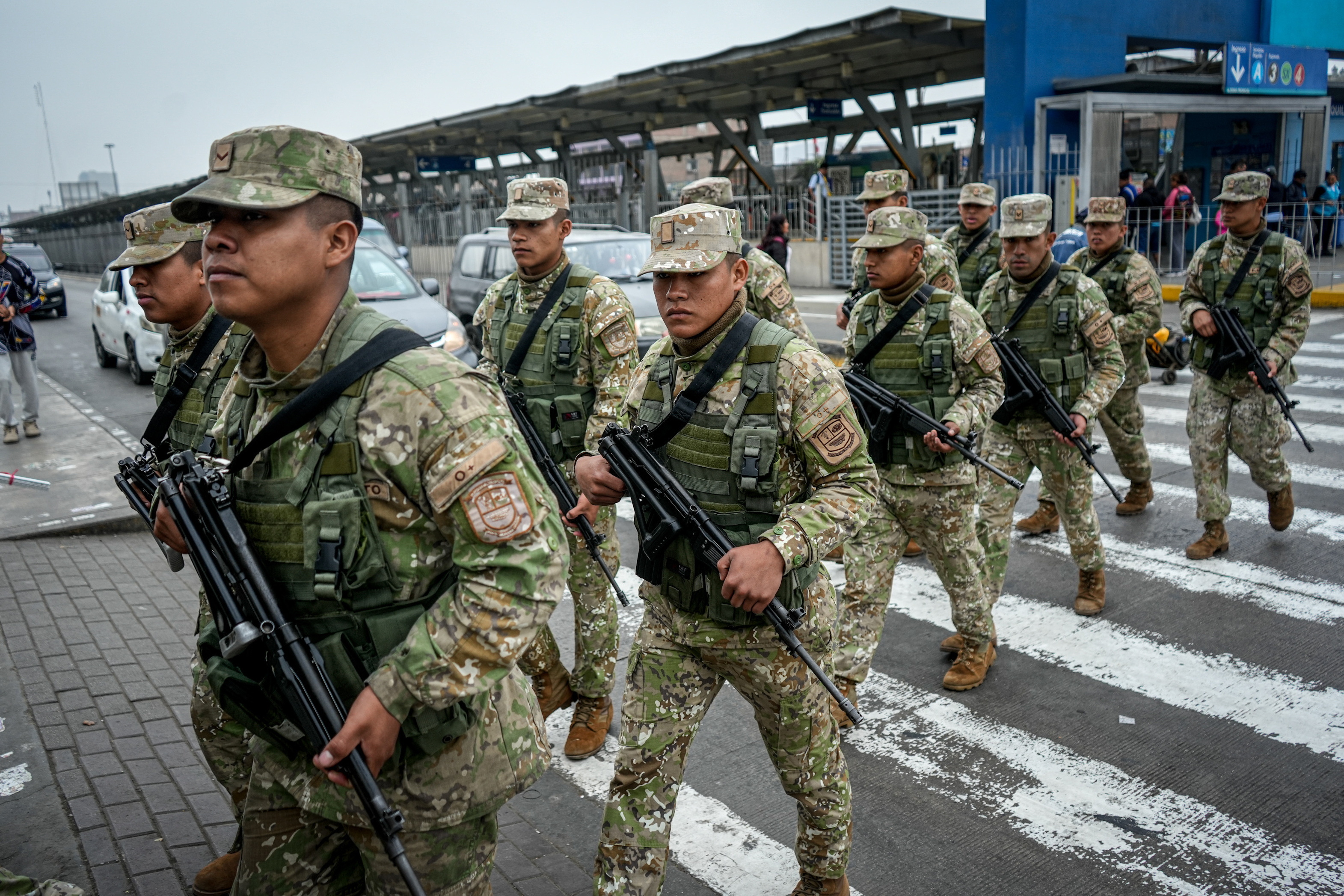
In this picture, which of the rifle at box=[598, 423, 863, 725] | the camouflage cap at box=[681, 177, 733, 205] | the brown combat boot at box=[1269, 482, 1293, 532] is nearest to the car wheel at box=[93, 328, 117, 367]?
the camouflage cap at box=[681, 177, 733, 205]

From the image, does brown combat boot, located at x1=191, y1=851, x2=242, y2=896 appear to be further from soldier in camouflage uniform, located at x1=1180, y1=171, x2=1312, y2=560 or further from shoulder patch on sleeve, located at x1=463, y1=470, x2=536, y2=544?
soldier in camouflage uniform, located at x1=1180, y1=171, x2=1312, y2=560

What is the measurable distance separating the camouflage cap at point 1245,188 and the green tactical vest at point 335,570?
612cm

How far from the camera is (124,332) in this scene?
49.6 feet

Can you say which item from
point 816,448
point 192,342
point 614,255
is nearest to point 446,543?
point 816,448

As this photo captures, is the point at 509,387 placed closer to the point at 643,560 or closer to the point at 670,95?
the point at 643,560

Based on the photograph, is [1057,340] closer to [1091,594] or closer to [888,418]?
[1091,594]

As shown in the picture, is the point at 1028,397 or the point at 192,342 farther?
the point at 1028,397

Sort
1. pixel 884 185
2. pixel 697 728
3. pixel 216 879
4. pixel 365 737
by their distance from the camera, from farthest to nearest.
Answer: pixel 884 185 → pixel 216 879 → pixel 697 728 → pixel 365 737

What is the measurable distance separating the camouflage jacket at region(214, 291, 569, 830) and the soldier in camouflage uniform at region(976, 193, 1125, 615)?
161 inches

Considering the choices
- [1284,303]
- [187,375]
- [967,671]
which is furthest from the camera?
[1284,303]

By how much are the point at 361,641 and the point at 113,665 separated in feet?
12.8

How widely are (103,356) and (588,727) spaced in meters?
15.7

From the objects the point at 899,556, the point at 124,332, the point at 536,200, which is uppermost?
the point at 536,200

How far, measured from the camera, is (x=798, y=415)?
308 centimetres
